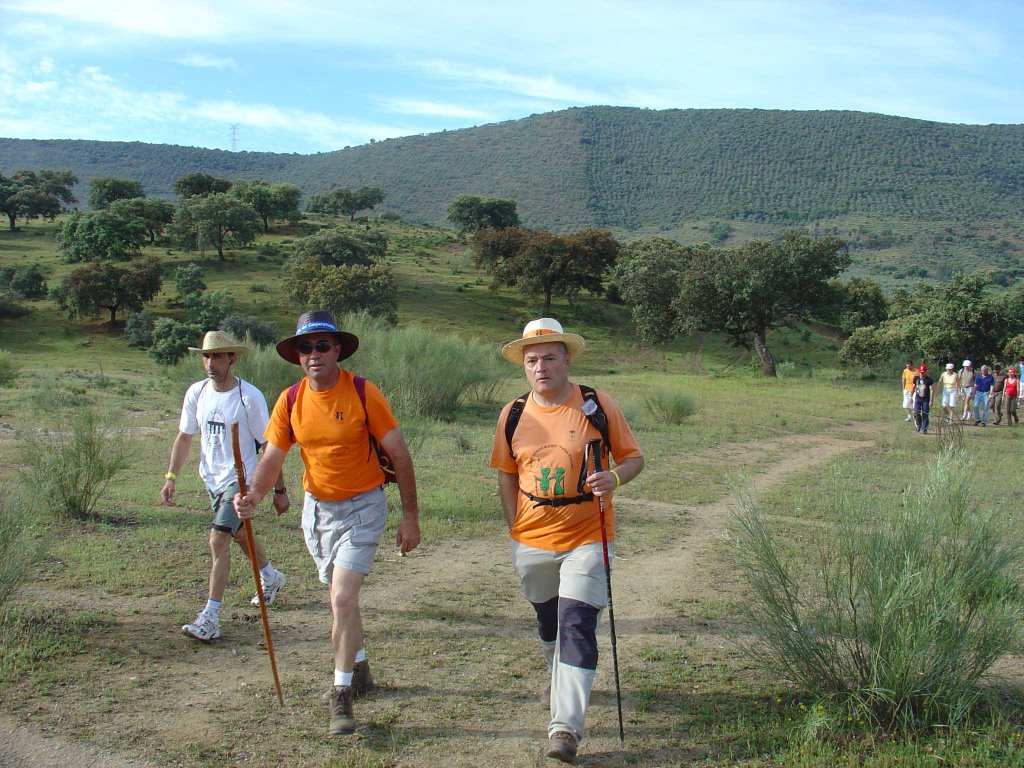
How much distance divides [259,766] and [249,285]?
1864 inches

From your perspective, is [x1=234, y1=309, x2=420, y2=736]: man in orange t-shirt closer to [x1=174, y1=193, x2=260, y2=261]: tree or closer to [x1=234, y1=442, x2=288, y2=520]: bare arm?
[x1=234, y1=442, x2=288, y2=520]: bare arm

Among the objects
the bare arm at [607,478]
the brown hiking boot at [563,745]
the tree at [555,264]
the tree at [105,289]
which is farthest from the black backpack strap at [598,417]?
the tree at [555,264]

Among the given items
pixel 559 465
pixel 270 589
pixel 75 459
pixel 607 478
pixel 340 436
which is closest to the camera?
pixel 607 478

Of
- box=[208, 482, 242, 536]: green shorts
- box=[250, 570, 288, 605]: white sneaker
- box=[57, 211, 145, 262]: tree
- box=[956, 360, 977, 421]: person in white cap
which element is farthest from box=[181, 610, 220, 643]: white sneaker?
box=[57, 211, 145, 262]: tree

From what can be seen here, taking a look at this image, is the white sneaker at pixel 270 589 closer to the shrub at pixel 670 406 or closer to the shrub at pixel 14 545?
the shrub at pixel 14 545

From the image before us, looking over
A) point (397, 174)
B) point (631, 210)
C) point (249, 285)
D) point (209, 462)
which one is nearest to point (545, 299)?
point (249, 285)

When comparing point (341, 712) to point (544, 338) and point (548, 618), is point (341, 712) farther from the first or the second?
point (544, 338)

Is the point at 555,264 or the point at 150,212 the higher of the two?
the point at 150,212

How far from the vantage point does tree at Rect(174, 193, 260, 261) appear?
54062mm

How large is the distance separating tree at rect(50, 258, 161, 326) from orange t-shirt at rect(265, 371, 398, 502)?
41.2 m

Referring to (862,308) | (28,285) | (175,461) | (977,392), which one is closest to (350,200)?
(28,285)

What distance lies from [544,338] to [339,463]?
1.19 m

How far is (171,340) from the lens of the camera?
34.8 metres

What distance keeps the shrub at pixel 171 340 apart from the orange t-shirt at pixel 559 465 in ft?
105
